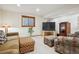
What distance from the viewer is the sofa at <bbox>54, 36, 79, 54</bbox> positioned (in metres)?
1.98

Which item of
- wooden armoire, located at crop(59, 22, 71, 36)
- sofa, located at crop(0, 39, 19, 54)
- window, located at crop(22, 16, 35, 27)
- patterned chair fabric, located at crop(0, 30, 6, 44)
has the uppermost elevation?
window, located at crop(22, 16, 35, 27)

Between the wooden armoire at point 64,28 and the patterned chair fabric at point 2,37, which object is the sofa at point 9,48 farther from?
the wooden armoire at point 64,28

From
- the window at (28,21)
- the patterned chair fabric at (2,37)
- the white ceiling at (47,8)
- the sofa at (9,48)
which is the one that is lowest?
the sofa at (9,48)

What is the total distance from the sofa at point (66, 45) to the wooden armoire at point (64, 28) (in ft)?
0.32

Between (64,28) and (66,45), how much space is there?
0.38m

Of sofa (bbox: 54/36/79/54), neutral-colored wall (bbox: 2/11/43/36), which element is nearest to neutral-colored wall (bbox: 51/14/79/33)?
sofa (bbox: 54/36/79/54)

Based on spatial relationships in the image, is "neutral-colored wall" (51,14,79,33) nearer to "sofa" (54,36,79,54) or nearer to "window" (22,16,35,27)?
"sofa" (54,36,79,54)

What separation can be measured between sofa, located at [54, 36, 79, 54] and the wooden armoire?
97 mm

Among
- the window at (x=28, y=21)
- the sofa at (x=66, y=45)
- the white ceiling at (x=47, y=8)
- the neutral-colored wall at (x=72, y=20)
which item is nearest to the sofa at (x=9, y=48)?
the window at (x=28, y=21)

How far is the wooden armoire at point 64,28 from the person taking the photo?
209 centimetres
